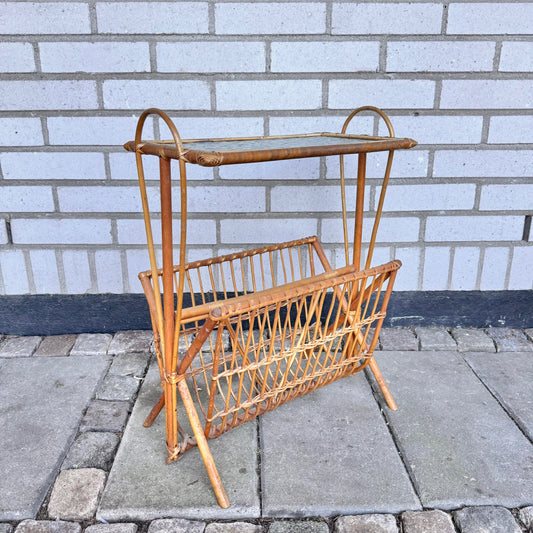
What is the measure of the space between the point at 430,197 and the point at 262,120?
38.8 inches

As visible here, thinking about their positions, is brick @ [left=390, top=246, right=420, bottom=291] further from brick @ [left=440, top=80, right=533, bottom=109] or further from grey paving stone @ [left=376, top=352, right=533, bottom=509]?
brick @ [left=440, top=80, right=533, bottom=109]

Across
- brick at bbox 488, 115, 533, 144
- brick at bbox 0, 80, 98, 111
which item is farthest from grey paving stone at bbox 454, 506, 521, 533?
brick at bbox 0, 80, 98, 111

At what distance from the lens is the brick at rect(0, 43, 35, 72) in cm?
243

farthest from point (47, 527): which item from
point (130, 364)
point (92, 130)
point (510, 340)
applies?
point (510, 340)

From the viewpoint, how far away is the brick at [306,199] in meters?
2.66

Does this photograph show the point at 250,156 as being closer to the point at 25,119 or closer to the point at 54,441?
the point at 54,441

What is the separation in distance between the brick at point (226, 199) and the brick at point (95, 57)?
658 mm

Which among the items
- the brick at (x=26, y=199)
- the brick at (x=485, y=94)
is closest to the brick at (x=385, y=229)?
the brick at (x=485, y=94)

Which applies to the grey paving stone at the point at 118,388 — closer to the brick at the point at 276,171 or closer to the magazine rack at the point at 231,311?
the magazine rack at the point at 231,311

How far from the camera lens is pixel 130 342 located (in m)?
2.74

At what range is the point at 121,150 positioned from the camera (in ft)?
8.45

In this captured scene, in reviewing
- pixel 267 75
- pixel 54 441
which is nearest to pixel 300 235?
pixel 267 75

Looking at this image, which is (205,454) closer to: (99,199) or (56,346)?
(56,346)

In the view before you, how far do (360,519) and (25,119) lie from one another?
2350 mm
